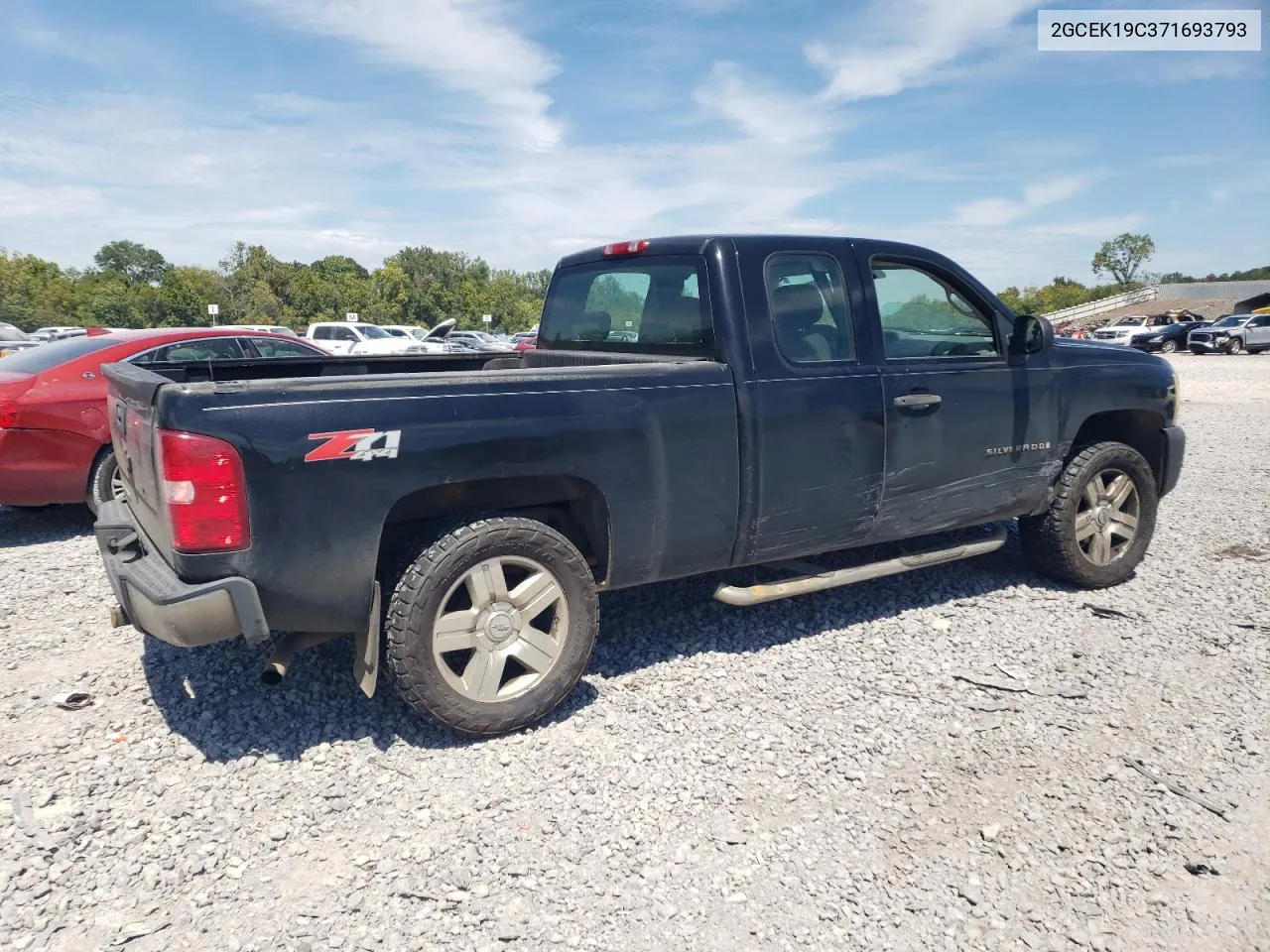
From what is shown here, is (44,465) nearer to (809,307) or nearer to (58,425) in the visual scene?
(58,425)

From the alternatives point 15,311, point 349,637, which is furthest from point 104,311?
point 349,637

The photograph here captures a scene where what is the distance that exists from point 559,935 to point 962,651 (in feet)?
8.62

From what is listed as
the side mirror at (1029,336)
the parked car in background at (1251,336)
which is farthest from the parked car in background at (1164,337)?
the side mirror at (1029,336)

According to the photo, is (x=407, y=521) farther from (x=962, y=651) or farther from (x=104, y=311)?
(x=104, y=311)

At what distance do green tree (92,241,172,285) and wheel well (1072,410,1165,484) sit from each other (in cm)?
10130

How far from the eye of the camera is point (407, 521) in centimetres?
342

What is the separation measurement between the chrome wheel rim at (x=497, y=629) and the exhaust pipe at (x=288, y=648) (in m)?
0.42

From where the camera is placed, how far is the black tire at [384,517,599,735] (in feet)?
10.3

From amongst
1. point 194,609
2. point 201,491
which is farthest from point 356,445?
point 194,609

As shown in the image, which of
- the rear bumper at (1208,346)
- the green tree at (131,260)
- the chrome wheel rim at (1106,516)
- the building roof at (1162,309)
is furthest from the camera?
the green tree at (131,260)

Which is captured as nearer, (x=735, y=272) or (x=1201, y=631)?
(x=735, y=272)

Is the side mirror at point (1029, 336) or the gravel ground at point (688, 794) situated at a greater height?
the side mirror at point (1029, 336)

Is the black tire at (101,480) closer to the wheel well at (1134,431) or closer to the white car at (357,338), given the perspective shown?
the wheel well at (1134,431)

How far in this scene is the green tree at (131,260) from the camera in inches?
3561
